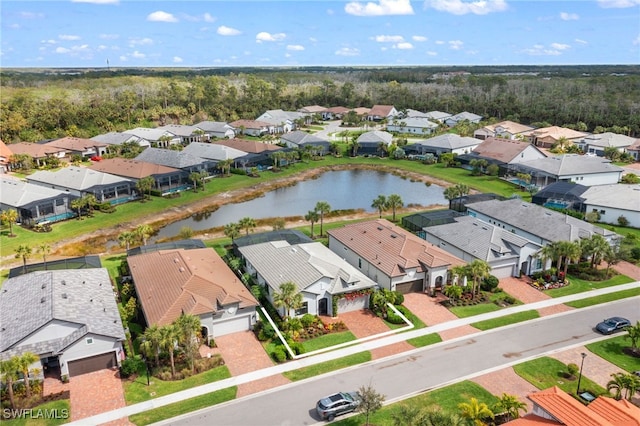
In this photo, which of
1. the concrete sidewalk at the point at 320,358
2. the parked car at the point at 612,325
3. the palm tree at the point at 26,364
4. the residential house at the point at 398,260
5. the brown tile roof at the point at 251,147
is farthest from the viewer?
the brown tile roof at the point at 251,147

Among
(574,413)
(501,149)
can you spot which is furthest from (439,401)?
(501,149)

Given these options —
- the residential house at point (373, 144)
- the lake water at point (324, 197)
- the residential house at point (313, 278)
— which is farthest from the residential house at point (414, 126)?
the residential house at point (313, 278)

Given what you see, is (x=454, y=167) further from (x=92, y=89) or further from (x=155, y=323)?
(x=92, y=89)

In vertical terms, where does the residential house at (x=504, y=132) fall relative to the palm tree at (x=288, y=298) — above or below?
above

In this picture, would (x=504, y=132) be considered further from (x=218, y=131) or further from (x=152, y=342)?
(x=152, y=342)

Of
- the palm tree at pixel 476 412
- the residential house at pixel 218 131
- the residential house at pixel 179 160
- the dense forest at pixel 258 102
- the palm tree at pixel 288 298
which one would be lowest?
the palm tree at pixel 476 412

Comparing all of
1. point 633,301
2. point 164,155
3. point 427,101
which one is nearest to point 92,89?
point 164,155

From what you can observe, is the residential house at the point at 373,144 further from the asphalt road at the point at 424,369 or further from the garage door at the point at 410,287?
the asphalt road at the point at 424,369

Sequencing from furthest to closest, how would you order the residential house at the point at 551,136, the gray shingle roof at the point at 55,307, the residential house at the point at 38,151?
the residential house at the point at 551,136 < the residential house at the point at 38,151 < the gray shingle roof at the point at 55,307

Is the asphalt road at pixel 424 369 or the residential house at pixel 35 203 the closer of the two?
the asphalt road at pixel 424 369
